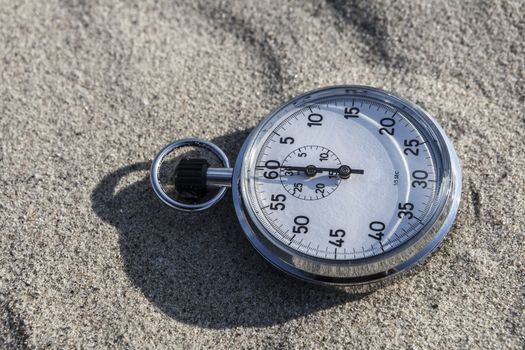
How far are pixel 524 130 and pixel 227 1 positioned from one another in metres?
1.33

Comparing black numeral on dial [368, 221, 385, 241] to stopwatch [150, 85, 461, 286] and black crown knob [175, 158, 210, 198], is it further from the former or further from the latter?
black crown knob [175, 158, 210, 198]

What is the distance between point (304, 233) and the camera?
2.21 m

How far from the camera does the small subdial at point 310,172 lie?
2275 millimetres

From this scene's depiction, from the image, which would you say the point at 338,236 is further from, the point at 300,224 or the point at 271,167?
the point at 271,167

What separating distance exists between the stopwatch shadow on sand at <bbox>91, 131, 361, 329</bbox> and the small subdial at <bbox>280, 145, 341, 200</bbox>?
0.86 ft

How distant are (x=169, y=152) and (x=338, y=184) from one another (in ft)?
2.13

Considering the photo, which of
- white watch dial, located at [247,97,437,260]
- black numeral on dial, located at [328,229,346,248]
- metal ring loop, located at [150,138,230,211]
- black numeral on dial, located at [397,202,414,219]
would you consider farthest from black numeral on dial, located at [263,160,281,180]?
black numeral on dial, located at [397,202,414,219]

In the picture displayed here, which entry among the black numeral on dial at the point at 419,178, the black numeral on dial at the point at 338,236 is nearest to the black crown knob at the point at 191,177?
the black numeral on dial at the point at 338,236

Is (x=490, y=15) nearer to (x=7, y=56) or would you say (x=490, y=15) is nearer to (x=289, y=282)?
(x=289, y=282)

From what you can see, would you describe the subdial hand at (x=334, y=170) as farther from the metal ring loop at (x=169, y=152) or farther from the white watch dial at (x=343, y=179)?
the metal ring loop at (x=169, y=152)

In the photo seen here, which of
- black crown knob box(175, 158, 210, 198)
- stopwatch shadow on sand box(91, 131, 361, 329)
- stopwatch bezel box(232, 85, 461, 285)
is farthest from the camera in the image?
black crown knob box(175, 158, 210, 198)

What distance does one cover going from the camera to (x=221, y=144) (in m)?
2.57

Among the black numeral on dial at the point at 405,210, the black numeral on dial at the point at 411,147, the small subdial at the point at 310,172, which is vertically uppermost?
the black numeral on dial at the point at 411,147

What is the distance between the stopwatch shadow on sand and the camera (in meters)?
2.24
